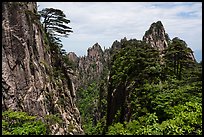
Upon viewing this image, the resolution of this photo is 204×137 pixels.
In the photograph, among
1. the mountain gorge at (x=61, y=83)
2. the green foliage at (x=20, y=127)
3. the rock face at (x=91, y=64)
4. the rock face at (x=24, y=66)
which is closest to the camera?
the green foliage at (x=20, y=127)

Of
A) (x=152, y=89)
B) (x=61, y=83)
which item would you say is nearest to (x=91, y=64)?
(x=61, y=83)

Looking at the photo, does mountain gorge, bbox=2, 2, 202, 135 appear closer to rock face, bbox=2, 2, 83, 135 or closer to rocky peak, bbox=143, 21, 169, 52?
rock face, bbox=2, 2, 83, 135

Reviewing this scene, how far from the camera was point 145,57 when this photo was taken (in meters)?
26.8

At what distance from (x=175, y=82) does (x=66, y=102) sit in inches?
637

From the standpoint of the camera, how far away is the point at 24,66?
969 inches

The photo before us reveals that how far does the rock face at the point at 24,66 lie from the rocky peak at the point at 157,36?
16.9 m

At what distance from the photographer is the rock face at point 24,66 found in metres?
23.2

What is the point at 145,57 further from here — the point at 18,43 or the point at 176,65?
the point at 18,43

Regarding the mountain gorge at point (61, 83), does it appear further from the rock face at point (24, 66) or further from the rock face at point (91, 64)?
the rock face at point (91, 64)

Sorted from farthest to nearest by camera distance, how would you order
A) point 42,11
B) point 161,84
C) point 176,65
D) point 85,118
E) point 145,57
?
point 85,118 → point 42,11 → point 176,65 → point 145,57 → point 161,84

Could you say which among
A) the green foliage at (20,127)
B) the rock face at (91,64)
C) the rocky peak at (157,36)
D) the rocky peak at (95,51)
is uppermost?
the rocky peak at (95,51)

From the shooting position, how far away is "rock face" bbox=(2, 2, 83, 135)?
76.0 ft

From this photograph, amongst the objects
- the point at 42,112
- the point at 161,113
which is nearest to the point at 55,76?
the point at 42,112

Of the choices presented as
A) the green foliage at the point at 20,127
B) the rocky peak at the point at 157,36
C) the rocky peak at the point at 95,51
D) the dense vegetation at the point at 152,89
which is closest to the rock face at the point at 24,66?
the green foliage at the point at 20,127
